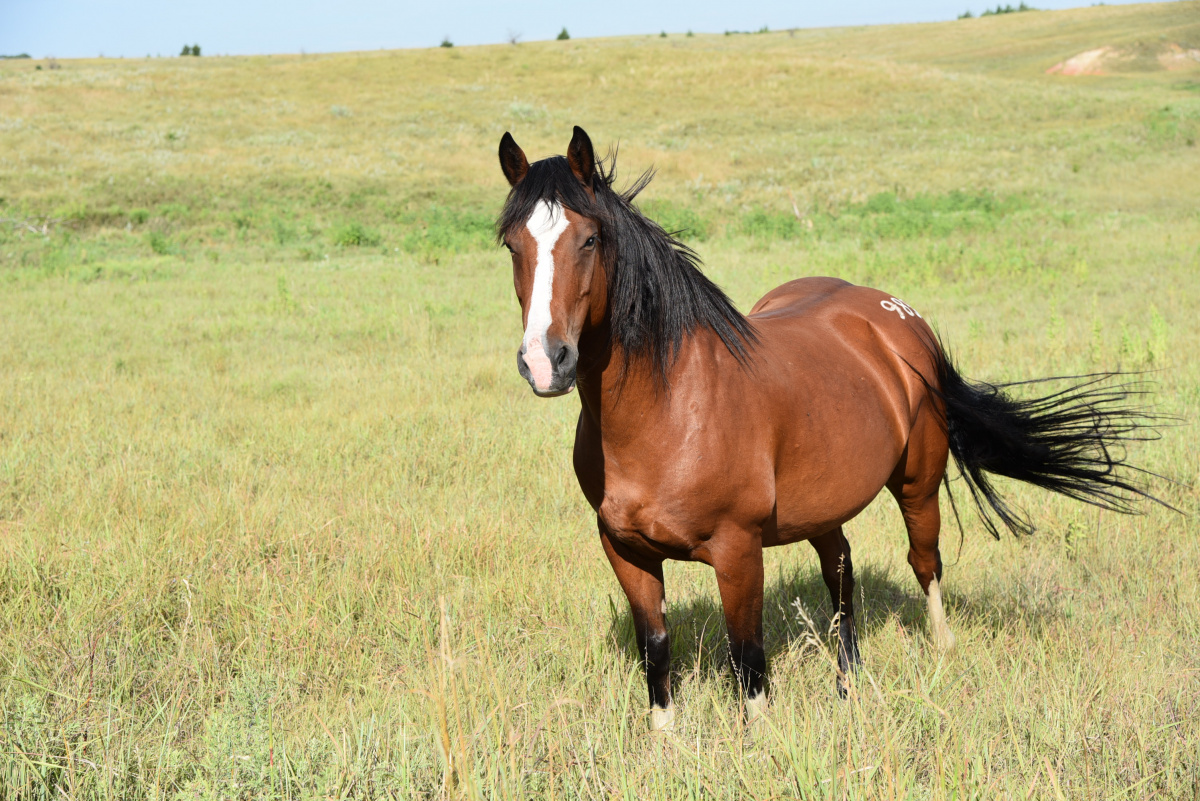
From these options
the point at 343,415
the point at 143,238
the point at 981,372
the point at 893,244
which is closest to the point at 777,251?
the point at 893,244

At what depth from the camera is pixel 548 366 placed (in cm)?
210

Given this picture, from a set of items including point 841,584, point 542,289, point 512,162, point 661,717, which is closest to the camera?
point 542,289

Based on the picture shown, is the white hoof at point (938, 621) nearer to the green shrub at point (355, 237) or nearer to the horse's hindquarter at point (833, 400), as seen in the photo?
the horse's hindquarter at point (833, 400)

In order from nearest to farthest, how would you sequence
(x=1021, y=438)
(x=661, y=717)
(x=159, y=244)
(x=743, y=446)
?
(x=743, y=446), (x=661, y=717), (x=1021, y=438), (x=159, y=244)

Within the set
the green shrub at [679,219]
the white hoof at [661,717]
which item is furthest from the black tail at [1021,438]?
the green shrub at [679,219]

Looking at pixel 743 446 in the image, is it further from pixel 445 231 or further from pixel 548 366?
pixel 445 231

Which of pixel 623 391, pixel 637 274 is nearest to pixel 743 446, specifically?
pixel 623 391

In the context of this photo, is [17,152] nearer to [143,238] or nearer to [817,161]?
[143,238]

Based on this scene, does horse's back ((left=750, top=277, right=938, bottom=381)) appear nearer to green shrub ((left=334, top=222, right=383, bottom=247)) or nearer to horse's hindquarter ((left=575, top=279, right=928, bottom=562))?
horse's hindquarter ((left=575, top=279, right=928, bottom=562))

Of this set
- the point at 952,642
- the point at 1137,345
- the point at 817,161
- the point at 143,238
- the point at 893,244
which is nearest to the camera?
the point at 952,642

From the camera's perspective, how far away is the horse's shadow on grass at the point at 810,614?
358cm

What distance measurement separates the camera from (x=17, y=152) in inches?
1021

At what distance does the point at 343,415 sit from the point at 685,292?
492 centimetres

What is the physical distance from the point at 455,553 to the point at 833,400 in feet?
7.23
